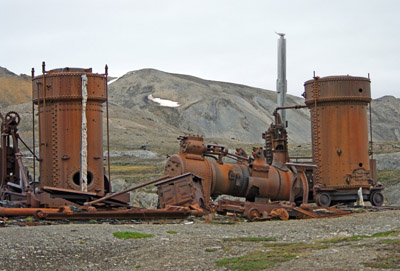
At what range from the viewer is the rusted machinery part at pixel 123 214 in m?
17.6

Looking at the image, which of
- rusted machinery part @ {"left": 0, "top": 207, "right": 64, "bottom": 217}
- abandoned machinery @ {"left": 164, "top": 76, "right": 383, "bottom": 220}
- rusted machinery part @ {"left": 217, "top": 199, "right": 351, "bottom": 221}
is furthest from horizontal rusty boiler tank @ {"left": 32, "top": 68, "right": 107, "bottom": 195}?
rusted machinery part @ {"left": 217, "top": 199, "right": 351, "bottom": 221}

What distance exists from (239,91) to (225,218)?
107858 millimetres

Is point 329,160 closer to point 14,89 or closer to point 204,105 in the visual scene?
point 204,105

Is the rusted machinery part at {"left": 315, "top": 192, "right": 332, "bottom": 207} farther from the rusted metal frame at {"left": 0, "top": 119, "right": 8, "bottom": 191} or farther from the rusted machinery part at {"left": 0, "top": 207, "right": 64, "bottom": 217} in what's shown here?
the rusted metal frame at {"left": 0, "top": 119, "right": 8, "bottom": 191}

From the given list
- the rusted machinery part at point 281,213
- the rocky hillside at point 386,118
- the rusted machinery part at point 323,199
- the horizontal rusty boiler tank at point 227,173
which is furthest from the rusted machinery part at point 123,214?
the rocky hillside at point 386,118

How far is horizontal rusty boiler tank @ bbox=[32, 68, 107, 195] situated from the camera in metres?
22.2

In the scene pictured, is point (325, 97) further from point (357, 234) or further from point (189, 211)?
point (357, 234)

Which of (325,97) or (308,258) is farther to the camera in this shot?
(325,97)

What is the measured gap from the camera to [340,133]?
23594mm

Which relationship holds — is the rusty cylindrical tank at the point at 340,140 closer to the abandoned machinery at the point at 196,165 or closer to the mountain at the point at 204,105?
the abandoned machinery at the point at 196,165

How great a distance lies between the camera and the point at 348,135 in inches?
928

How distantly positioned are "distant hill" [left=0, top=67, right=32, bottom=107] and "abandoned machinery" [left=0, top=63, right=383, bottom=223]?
86230mm

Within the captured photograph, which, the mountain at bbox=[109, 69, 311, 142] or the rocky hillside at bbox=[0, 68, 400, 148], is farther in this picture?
the mountain at bbox=[109, 69, 311, 142]

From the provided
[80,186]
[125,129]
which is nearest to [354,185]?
[80,186]
